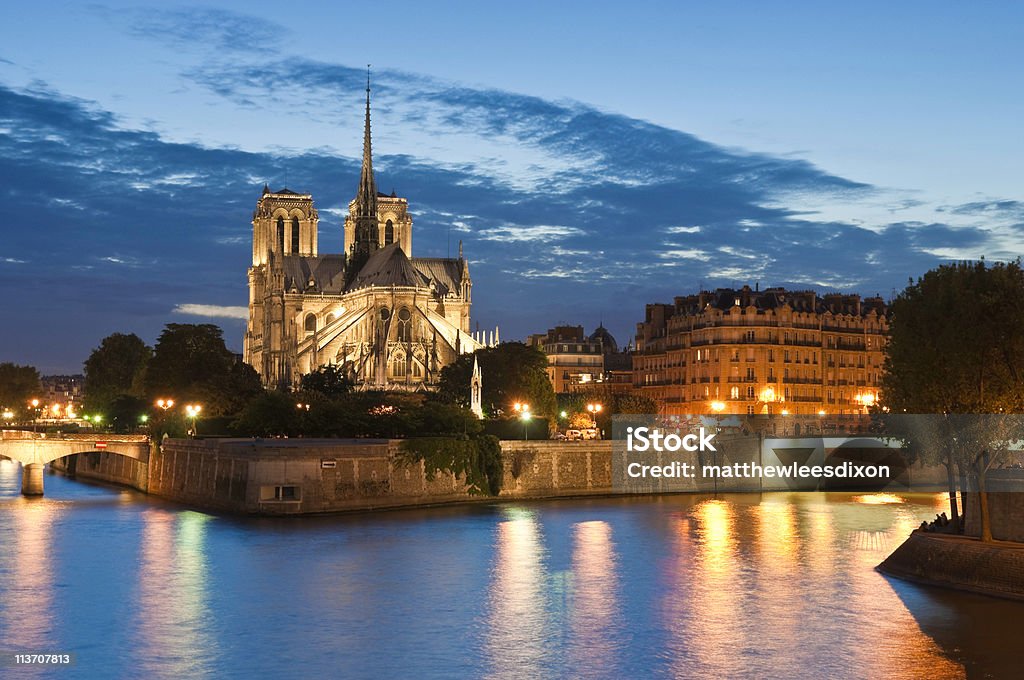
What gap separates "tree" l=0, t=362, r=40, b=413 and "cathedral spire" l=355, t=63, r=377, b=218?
32.4m

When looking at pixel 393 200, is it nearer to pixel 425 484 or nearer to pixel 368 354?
pixel 368 354

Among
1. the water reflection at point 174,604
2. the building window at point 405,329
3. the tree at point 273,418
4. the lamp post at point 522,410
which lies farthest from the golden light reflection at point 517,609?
the building window at point 405,329

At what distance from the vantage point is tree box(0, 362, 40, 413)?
399 feet

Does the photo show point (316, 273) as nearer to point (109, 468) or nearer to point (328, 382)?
point (328, 382)

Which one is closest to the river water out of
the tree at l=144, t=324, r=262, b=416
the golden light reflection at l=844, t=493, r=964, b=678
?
the golden light reflection at l=844, t=493, r=964, b=678

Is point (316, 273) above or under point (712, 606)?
above

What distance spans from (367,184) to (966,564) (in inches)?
3678

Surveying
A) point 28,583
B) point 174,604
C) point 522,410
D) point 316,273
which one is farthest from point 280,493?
point 316,273

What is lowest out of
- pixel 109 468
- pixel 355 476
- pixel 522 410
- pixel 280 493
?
pixel 280 493

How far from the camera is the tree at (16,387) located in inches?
4793

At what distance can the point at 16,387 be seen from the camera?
A: 123125mm

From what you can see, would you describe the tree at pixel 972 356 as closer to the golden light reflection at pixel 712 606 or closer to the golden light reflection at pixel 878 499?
the golden light reflection at pixel 712 606

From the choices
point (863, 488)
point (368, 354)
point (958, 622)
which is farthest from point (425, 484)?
point (368, 354)

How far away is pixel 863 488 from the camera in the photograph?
212 feet
